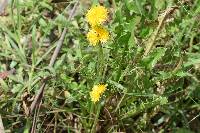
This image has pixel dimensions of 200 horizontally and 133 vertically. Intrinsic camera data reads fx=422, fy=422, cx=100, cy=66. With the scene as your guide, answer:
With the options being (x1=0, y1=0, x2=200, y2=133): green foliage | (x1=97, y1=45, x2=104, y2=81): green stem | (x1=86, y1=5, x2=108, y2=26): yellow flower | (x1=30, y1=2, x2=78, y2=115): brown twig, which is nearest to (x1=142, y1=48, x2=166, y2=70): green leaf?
(x1=0, y1=0, x2=200, y2=133): green foliage

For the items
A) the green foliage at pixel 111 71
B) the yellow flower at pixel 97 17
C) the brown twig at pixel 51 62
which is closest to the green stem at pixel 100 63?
the green foliage at pixel 111 71

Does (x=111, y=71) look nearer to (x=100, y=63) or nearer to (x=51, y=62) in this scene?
(x=100, y=63)

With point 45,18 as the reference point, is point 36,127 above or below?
below

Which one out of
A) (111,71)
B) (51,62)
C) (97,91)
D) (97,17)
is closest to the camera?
(97,17)

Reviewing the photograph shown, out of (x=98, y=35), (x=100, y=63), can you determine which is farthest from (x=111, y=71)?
(x=98, y=35)

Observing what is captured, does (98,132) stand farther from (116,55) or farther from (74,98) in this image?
(116,55)

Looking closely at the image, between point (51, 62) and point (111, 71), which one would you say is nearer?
point (111, 71)

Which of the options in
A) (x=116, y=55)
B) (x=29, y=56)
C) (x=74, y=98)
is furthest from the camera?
(x=29, y=56)

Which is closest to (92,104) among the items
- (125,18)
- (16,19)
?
(125,18)

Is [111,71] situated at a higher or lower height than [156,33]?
lower

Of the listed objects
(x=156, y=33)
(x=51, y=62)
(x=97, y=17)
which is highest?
(x=97, y=17)

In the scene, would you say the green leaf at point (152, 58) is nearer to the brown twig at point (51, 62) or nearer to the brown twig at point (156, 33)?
the brown twig at point (156, 33)
